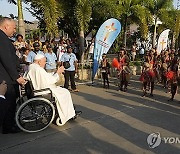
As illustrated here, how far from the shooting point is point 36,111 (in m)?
5.44

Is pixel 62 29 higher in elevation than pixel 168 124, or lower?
higher

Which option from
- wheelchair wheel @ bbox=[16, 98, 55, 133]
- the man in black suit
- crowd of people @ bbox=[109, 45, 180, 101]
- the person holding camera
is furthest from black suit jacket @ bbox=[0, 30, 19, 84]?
crowd of people @ bbox=[109, 45, 180, 101]

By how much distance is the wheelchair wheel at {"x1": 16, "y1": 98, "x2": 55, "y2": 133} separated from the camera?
5.28 meters

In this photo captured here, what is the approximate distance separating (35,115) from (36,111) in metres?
0.08

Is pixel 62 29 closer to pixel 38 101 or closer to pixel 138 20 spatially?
pixel 138 20

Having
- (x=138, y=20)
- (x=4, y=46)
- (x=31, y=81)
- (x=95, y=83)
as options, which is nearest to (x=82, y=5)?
(x=95, y=83)

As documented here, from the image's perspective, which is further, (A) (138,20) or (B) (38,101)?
(A) (138,20)

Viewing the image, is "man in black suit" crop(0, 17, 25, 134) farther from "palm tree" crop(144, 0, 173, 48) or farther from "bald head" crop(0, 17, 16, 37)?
"palm tree" crop(144, 0, 173, 48)

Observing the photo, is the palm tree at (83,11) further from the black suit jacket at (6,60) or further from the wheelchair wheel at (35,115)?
the black suit jacket at (6,60)

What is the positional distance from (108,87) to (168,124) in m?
5.01

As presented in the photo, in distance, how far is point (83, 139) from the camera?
4973 millimetres

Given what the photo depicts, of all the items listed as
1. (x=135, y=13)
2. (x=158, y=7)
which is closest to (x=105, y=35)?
(x=135, y=13)

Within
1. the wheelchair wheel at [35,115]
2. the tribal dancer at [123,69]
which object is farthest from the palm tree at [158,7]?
the wheelchair wheel at [35,115]

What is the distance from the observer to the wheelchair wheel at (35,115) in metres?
5.28
